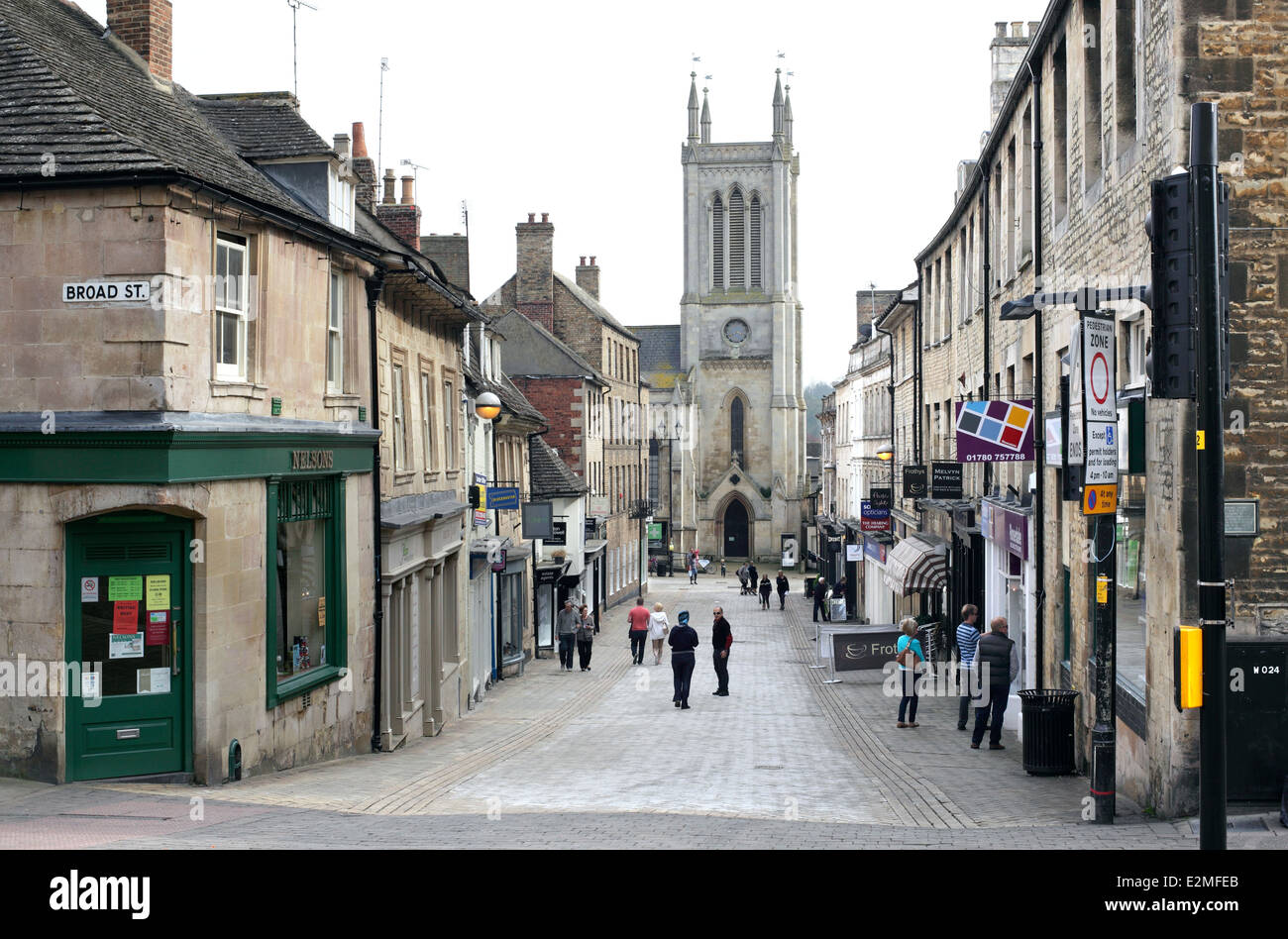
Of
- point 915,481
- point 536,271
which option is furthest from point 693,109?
point 915,481

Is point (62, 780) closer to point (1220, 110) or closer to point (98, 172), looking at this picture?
point (98, 172)

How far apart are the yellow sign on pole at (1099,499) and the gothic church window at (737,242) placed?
83.9 meters

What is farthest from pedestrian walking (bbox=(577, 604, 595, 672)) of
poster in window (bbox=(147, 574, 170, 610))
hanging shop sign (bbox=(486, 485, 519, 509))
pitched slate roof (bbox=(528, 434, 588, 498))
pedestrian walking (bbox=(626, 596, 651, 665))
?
poster in window (bbox=(147, 574, 170, 610))

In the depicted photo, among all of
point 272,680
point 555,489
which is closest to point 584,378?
point 555,489

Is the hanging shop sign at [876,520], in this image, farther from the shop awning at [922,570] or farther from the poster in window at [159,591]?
the poster in window at [159,591]

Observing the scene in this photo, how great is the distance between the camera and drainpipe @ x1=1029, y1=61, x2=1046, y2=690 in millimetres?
17078

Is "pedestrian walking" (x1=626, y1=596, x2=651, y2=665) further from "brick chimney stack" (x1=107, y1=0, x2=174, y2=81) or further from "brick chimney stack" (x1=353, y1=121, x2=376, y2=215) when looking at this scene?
"brick chimney stack" (x1=107, y1=0, x2=174, y2=81)

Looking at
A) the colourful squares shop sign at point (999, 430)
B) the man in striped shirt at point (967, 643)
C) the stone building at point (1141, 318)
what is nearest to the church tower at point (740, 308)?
the man in striped shirt at point (967, 643)

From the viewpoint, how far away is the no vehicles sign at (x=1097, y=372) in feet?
34.4

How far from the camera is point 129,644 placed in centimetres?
1184

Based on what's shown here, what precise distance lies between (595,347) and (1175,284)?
164 ft

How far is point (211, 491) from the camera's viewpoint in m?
12.1

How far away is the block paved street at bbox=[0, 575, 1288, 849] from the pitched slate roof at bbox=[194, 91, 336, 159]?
7918mm

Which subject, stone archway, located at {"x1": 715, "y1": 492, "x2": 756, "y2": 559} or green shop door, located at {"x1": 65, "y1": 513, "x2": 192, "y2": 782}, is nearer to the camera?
green shop door, located at {"x1": 65, "y1": 513, "x2": 192, "y2": 782}
